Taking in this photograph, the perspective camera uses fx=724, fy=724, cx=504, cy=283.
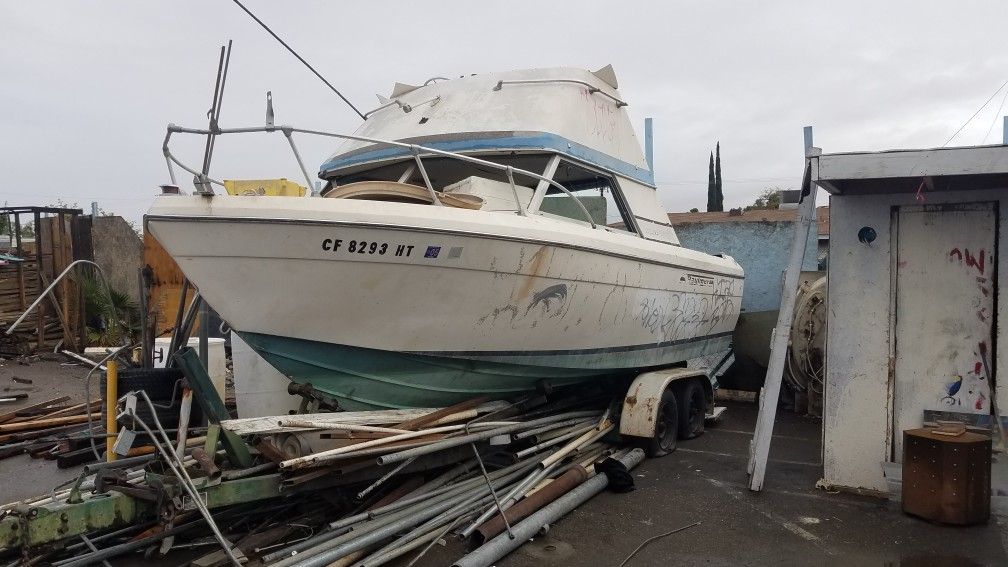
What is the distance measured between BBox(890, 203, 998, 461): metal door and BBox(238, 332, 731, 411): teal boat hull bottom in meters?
2.62

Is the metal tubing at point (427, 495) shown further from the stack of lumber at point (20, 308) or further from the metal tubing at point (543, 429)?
the stack of lumber at point (20, 308)

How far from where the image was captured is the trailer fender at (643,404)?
19.1 ft

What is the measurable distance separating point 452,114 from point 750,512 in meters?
3.94

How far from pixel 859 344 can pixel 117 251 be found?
13.3 metres

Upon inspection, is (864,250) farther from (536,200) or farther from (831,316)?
(536,200)

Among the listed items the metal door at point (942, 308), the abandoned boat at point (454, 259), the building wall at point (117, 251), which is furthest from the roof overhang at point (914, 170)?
the building wall at point (117, 251)

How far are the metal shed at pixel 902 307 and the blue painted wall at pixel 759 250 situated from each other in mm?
6195

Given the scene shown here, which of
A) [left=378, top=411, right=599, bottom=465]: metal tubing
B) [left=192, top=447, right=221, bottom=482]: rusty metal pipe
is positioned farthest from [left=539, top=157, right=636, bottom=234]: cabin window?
[left=192, top=447, right=221, bottom=482]: rusty metal pipe

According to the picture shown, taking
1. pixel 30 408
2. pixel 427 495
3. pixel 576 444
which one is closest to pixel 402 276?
pixel 427 495

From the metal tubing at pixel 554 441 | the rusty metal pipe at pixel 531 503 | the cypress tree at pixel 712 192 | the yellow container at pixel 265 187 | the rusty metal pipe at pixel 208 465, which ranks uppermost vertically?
the cypress tree at pixel 712 192

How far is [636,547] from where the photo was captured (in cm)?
413

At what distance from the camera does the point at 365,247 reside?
416cm

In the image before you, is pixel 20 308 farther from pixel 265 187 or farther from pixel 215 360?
pixel 265 187

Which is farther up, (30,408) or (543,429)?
(543,429)
